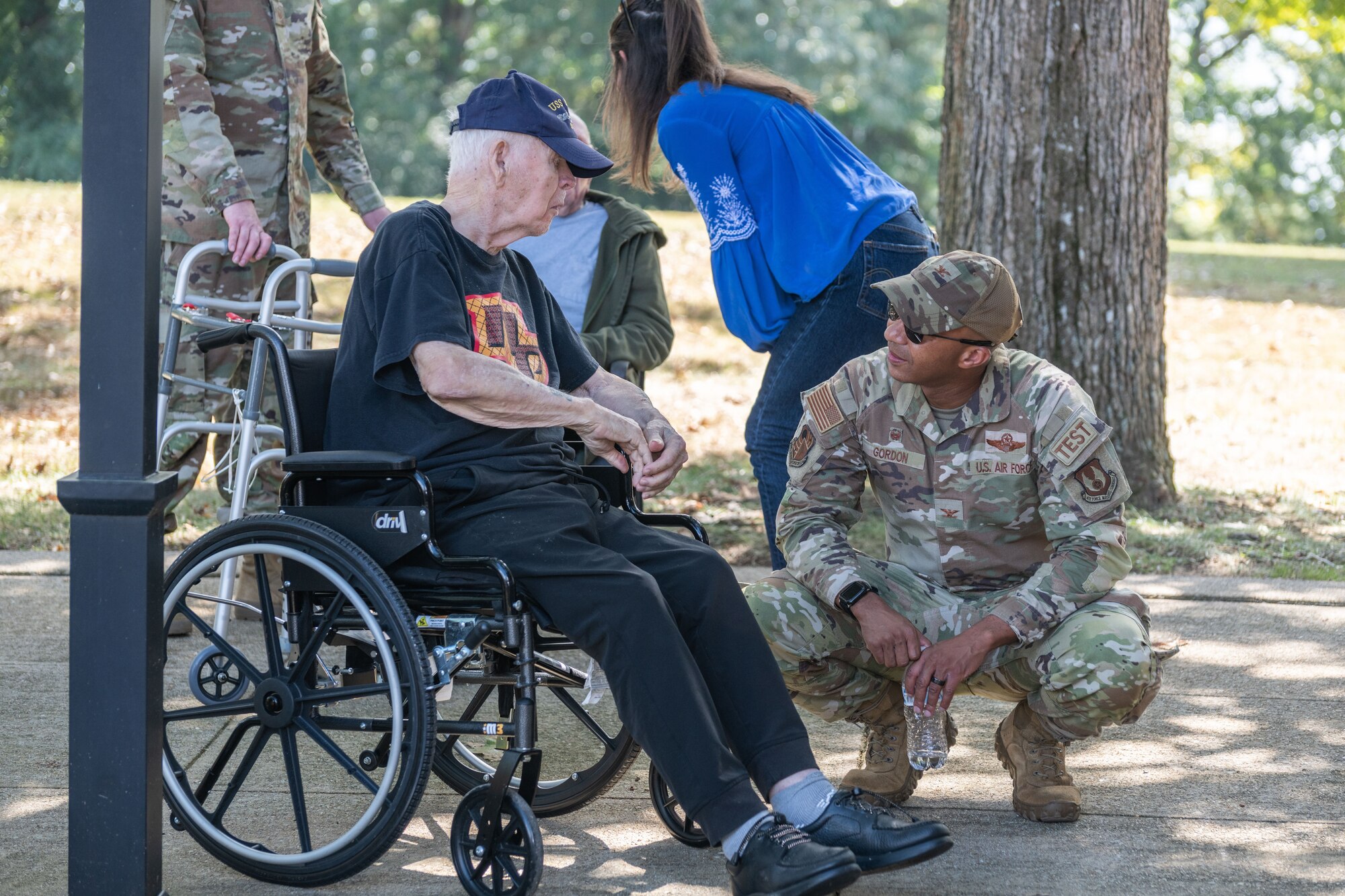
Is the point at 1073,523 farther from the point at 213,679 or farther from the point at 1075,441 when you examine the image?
the point at 213,679

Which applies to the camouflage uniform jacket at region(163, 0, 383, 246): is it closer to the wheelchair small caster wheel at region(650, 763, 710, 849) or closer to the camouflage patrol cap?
the camouflage patrol cap

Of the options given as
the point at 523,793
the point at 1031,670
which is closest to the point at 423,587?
the point at 523,793

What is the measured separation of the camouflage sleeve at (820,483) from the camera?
123 inches

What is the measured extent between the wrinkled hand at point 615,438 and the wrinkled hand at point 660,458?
0.02 meters

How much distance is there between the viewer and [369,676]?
2.92m

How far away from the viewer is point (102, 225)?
90.6 inches

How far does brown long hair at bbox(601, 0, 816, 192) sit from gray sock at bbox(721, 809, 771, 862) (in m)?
1.78

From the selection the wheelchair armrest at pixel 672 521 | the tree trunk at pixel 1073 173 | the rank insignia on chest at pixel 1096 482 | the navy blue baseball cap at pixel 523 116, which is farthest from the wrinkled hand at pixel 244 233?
the tree trunk at pixel 1073 173

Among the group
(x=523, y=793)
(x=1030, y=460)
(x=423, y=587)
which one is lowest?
(x=523, y=793)

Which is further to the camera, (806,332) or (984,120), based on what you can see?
(984,120)

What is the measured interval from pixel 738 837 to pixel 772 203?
183 centimetres

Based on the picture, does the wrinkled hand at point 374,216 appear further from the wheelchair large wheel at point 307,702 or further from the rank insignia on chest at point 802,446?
the rank insignia on chest at point 802,446

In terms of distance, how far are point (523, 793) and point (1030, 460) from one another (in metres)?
1.27

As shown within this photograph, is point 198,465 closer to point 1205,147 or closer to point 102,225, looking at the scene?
point 102,225
